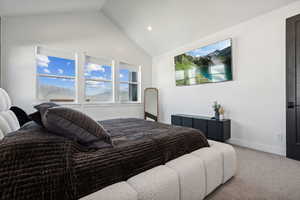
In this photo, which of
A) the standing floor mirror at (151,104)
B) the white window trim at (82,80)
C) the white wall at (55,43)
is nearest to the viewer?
the white wall at (55,43)

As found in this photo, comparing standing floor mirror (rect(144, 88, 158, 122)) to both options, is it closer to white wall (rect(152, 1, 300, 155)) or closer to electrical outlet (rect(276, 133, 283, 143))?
white wall (rect(152, 1, 300, 155))

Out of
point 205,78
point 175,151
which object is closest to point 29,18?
point 175,151

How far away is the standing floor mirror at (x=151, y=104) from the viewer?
441 centimetres

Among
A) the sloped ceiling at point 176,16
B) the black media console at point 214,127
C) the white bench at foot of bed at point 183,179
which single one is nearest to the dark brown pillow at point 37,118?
the white bench at foot of bed at point 183,179

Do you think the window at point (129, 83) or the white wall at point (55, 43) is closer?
the white wall at point (55, 43)

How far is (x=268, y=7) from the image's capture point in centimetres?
228

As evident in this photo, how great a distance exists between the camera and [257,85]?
2.51 meters

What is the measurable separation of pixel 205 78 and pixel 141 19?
229cm

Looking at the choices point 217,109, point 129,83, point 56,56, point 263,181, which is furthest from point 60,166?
point 129,83

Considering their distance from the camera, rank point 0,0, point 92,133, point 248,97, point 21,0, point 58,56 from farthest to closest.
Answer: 1. point 58,56
2. point 248,97
3. point 21,0
4. point 0,0
5. point 92,133

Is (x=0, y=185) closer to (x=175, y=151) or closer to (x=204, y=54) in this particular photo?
(x=175, y=151)

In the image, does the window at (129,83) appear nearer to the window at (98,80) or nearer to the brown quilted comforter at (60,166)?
the window at (98,80)

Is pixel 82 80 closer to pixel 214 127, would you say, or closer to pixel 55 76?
pixel 55 76

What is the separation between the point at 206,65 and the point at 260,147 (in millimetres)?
2028
